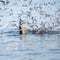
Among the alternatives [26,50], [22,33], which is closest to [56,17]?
[22,33]

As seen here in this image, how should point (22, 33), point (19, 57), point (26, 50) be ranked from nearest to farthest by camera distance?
1. point (19, 57)
2. point (26, 50)
3. point (22, 33)

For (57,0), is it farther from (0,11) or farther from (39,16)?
(0,11)

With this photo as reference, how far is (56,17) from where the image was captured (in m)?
48.8

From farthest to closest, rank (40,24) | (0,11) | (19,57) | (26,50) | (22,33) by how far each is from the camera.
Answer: (0,11) < (40,24) < (22,33) < (26,50) < (19,57)

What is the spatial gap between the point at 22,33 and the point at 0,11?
1365 cm

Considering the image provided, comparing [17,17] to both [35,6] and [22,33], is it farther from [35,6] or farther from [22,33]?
[22,33]

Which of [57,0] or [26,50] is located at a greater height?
[57,0]

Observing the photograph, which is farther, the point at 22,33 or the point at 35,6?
the point at 35,6

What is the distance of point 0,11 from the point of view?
5078cm

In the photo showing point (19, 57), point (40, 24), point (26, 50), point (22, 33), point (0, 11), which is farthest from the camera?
point (0, 11)

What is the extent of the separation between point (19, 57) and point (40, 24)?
1192 inches

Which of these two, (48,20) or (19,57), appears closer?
(19,57)

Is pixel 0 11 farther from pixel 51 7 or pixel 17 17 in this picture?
pixel 51 7

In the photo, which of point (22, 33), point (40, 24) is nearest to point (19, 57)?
point (22, 33)
